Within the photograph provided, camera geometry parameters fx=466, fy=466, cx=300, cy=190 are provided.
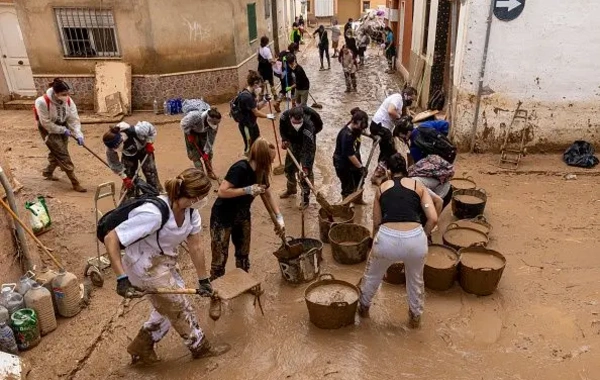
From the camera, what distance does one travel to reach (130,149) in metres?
6.15

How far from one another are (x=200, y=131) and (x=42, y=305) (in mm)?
3454

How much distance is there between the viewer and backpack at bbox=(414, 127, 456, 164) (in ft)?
18.9

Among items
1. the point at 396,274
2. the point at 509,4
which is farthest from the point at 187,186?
the point at 509,4

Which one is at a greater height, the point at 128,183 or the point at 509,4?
the point at 509,4

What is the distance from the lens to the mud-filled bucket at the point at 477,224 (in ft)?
19.0

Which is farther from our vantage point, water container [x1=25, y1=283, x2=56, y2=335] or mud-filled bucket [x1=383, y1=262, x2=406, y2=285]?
mud-filled bucket [x1=383, y1=262, x2=406, y2=285]

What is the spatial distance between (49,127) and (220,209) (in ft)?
13.4

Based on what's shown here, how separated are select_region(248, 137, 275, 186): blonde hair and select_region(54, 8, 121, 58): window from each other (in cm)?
918

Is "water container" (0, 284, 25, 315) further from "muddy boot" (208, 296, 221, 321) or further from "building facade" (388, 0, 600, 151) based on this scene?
"building facade" (388, 0, 600, 151)

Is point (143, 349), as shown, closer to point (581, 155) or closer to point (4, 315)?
point (4, 315)

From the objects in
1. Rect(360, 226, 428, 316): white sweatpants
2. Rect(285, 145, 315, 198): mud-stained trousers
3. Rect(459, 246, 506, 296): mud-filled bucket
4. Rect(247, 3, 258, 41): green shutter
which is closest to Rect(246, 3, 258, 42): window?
Rect(247, 3, 258, 41): green shutter

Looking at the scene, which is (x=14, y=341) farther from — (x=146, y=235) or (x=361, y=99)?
(x=361, y=99)

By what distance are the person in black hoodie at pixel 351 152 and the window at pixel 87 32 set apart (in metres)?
8.26

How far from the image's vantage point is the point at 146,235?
133 inches
